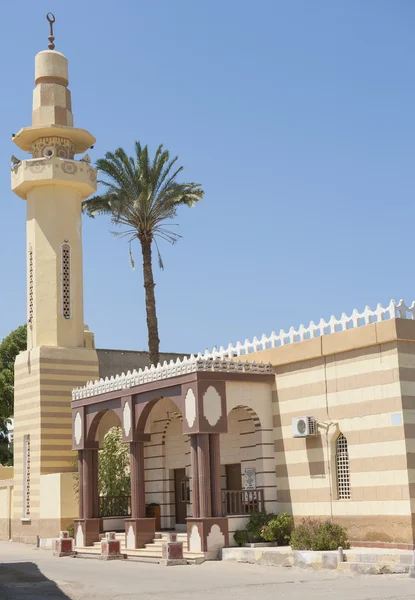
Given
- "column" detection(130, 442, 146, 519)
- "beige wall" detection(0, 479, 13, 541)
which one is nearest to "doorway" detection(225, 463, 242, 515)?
"column" detection(130, 442, 146, 519)

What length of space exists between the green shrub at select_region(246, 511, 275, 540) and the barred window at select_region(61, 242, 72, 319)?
42.3 ft

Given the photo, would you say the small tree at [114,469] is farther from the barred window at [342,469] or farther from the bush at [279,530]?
the barred window at [342,469]

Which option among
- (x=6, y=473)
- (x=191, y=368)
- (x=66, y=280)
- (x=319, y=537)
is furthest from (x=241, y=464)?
(x=6, y=473)

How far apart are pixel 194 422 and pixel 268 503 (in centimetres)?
301

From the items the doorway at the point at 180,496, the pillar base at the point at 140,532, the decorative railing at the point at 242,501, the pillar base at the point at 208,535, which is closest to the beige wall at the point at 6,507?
the doorway at the point at 180,496

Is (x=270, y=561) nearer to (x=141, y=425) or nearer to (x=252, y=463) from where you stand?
(x=252, y=463)

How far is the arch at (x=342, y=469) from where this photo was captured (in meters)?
22.4

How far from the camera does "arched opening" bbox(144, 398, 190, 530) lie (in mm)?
28625

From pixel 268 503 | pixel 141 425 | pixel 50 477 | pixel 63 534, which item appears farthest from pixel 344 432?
pixel 50 477

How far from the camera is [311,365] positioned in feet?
77.6

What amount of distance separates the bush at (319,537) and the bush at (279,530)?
7.05ft

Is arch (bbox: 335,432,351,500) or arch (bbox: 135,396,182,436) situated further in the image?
arch (bbox: 135,396,182,436)

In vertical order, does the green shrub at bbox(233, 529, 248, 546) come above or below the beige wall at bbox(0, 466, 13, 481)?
below

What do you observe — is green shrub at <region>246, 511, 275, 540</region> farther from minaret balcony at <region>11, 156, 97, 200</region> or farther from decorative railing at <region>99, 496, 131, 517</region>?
minaret balcony at <region>11, 156, 97, 200</region>
